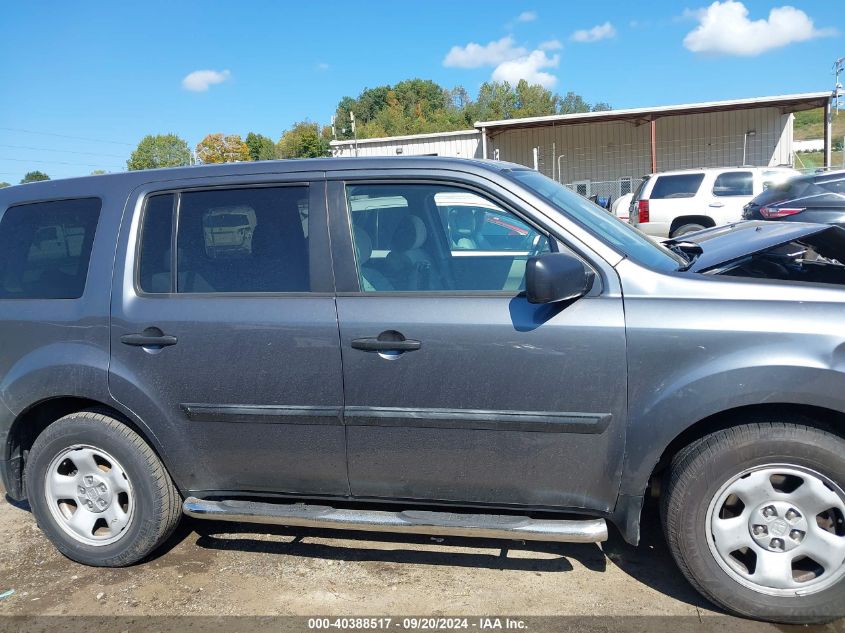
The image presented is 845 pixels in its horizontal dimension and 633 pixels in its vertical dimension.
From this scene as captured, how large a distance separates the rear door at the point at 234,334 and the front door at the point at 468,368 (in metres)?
0.12

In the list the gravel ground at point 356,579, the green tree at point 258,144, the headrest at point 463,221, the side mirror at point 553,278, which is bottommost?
the gravel ground at point 356,579

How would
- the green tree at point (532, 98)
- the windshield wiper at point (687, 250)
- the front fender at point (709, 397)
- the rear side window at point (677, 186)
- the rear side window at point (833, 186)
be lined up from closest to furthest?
the front fender at point (709, 397) → the windshield wiper at point (687, 250) → the rear side window at point (833, 186) → the rear side window at point (677, 186) → the green tree at point (532, 98)

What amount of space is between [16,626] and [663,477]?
2899 mm

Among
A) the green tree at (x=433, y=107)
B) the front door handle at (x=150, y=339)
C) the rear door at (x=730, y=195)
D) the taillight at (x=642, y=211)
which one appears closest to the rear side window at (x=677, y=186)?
the taillight at (x=642, y=211)

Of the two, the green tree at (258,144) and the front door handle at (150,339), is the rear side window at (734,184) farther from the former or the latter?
the green tree at (258,144)

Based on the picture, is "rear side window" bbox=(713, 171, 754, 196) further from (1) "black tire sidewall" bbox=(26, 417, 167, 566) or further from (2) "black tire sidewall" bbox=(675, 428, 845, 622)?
(1) "black tire sidewall" bbox=(26, 417, 167, 566)

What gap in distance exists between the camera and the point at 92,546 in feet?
11.4

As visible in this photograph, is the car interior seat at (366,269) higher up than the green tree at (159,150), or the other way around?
the green tree at (159,150)

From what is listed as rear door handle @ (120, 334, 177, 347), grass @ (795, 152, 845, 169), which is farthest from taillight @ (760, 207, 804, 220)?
grass @ (795, 152, 845, 169)

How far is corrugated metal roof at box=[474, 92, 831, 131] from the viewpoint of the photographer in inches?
1008

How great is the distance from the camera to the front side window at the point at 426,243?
300 centimetres

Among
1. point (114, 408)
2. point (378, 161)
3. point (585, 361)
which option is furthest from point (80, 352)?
point (585, 361)

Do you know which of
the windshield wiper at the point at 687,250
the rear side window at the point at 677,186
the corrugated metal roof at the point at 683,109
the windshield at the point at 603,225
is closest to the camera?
the windshield at the point at 603,225

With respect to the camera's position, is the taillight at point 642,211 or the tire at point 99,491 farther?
the taillight at point 642,211
